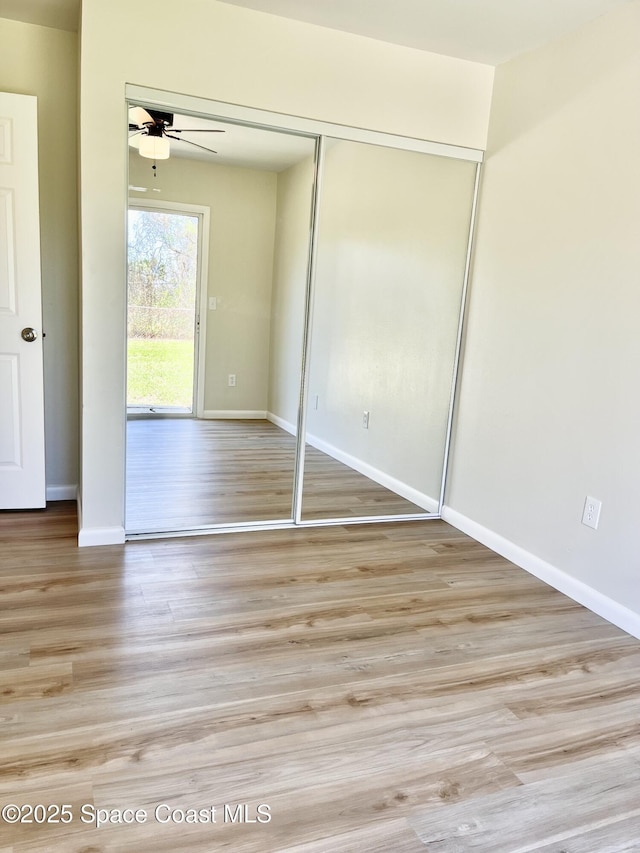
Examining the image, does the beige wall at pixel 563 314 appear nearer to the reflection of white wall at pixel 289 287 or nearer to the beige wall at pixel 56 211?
the reflection of white wall at pixel 289 287

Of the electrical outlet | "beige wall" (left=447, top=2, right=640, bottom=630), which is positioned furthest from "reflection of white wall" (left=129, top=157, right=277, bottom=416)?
the electrical outlet

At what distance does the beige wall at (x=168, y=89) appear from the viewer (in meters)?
2.57

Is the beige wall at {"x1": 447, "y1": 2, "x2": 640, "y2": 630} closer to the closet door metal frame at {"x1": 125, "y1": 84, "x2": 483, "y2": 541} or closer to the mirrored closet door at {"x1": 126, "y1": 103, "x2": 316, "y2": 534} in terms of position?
the closet door metal frame at {"x1": 125, "y1": 84, "x2": 483, "y2": 541}

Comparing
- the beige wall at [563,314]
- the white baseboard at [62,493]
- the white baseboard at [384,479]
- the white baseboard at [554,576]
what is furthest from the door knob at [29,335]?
the white baseboard at [554,576]

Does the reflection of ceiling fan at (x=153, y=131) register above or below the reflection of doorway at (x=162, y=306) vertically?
above

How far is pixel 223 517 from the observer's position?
331 centimetres

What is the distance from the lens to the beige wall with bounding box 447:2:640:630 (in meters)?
2.47

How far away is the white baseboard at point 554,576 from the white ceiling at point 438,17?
8.12 ft

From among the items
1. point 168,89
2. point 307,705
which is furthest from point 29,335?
point 307,705

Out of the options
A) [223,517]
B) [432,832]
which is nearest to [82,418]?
[223,517]

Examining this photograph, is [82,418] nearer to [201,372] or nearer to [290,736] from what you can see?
[201,372]

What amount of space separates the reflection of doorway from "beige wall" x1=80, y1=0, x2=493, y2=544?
0.10m

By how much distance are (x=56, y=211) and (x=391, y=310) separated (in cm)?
199

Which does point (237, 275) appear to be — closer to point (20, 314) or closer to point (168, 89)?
point (168, 89)
